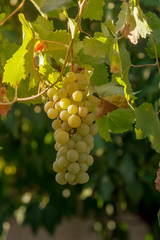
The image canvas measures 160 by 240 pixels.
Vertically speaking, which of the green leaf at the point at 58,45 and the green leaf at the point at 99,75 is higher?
the green leaf at the point at 58,45

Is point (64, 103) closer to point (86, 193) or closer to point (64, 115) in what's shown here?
point (64, 115)

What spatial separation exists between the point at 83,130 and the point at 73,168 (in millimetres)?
45

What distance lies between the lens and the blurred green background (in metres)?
1.88

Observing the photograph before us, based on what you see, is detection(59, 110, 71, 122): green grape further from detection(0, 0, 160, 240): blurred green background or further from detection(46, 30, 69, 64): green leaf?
detection(0, 0, 160, 240): blurred green background

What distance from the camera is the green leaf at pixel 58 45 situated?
0.53m

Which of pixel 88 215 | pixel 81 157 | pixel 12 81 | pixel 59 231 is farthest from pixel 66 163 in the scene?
pixel 59 231

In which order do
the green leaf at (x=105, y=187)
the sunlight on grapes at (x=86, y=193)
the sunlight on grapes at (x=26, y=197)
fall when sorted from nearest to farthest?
the green leaf at (x=105, y=187)
the sunlight on grapes at (x=86, y=193)
the sunlight on grapes at (x=26, y=197)

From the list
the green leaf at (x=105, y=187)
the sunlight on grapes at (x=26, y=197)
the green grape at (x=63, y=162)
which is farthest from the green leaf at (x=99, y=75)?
the sunlight on grapes at (x=26, y=197)

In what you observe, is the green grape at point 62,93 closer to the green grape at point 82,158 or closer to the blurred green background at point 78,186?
the green grape at point 82,158

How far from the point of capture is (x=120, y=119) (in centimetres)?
62

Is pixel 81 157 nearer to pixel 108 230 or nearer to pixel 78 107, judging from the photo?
pixel 78 107

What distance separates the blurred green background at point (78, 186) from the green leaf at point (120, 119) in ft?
3.63

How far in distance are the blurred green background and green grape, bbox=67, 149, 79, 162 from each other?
126cm

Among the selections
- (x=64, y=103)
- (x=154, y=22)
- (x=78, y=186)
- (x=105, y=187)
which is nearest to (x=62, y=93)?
(x=64, y=103)
